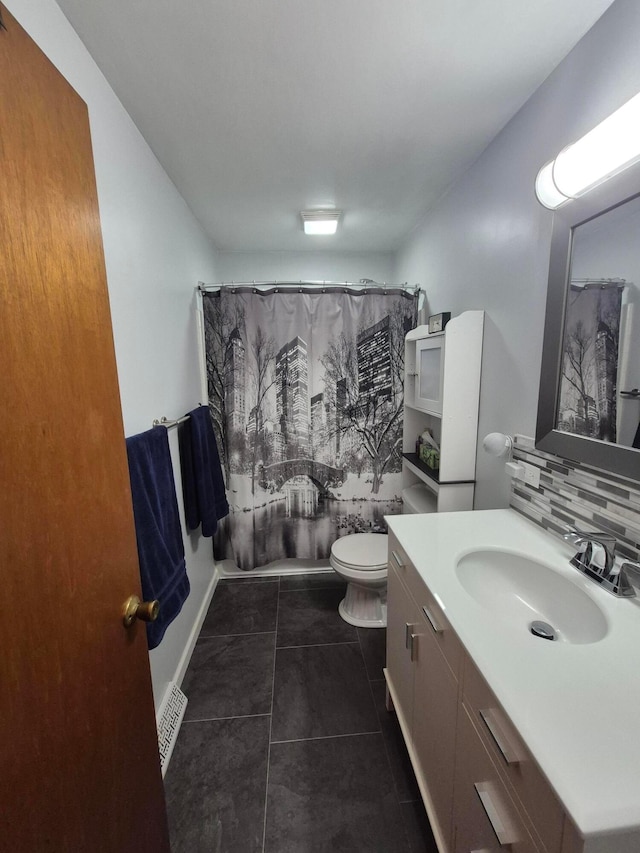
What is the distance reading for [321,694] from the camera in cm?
158

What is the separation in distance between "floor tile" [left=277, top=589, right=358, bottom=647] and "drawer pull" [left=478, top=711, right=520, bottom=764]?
1327mm

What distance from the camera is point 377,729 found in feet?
4.68

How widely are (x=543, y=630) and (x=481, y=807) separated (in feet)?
1.42

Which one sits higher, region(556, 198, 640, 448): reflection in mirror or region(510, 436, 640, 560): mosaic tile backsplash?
region(556, 198, 640, 448): reflection in mirror

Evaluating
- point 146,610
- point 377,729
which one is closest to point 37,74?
point 146,610

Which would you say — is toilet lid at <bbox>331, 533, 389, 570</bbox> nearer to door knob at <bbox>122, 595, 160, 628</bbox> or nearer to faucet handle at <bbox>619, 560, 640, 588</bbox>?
faucet handle at <bbox>619, 560, 640, 588</bbox>

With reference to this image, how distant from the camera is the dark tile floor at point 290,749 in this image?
112 centimetres

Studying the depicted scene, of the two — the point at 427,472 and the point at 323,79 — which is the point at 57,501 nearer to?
the point at 323,79

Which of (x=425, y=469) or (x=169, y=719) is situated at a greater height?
(x=425, y=469)

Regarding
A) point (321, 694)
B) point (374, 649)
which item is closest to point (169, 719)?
point (321, 694)

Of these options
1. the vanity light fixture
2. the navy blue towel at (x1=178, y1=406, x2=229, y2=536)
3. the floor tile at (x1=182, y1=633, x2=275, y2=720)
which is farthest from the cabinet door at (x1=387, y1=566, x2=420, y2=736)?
the vanity light fixture

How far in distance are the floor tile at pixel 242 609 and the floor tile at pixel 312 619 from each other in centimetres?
8

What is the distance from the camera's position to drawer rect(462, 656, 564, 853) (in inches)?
20.6

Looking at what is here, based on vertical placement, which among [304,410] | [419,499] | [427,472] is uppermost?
[304,410]
